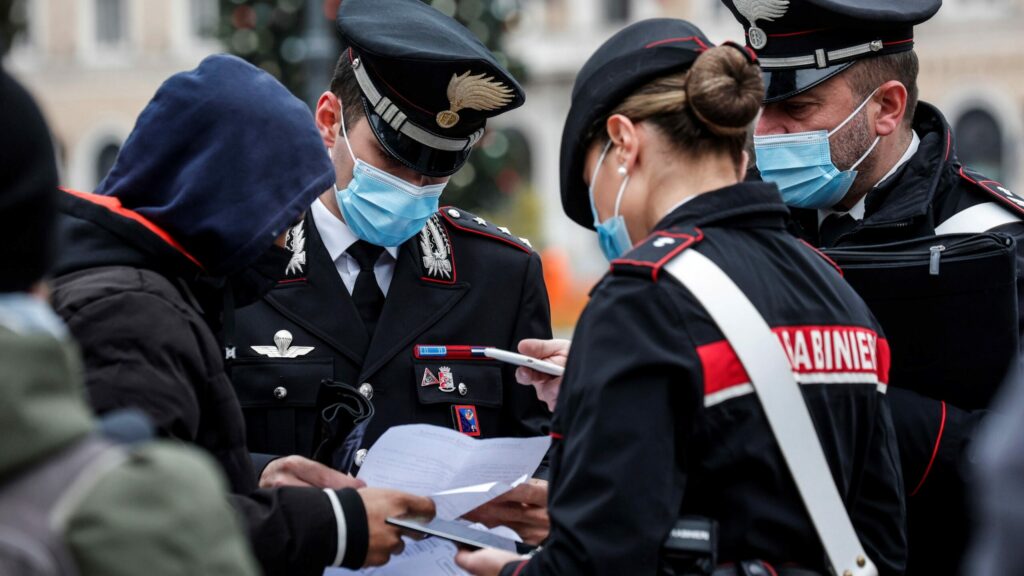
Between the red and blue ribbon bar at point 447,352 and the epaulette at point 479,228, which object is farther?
the epaulette at point 479,228

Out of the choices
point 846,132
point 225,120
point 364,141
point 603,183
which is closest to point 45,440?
point 225,120

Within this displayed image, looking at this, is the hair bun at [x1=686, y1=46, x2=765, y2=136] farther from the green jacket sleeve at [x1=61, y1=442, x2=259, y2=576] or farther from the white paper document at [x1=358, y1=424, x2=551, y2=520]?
the green jacket sleeve at [x1=61, y1=442, x2=259, y2=576]

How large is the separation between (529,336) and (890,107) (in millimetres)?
1104

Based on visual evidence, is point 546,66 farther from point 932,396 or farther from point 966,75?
point 932,396

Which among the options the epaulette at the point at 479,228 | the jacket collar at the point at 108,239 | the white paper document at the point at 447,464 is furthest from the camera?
the epaulette at the point at 479,228

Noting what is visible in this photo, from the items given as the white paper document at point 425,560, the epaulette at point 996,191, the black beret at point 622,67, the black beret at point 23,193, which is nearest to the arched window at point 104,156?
the epaulette at point 996,191

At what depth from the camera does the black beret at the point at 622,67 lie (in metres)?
2.66

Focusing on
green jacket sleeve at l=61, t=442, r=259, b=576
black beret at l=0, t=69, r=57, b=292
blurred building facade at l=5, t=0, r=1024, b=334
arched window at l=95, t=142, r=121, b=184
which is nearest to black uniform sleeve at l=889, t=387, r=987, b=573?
green jacket sleeve at l=61, t=442, r=259, b=576

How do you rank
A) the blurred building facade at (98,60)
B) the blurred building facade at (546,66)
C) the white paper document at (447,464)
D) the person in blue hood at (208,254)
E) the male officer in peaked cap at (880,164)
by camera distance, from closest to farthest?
the person in blue hood at (208,254), the white paper document at (447,464), the male officer in peaked cap at (880,164), the blurred building facade at (546,66), the blurred building facade at (98,60)

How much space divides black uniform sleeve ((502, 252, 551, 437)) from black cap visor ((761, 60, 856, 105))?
75 cm

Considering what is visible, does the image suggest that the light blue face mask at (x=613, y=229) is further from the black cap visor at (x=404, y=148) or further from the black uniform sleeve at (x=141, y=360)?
the black cap visor at (x=404, y=148)

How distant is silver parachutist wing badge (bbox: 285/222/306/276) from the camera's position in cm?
364

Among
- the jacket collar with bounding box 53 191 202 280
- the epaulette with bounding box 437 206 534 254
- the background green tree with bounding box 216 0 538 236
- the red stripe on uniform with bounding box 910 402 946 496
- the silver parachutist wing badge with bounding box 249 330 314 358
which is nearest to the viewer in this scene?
the jacket collar with bounding box 53 191 202 280

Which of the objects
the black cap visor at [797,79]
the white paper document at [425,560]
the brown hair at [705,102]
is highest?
the brown hair at [705,102]
